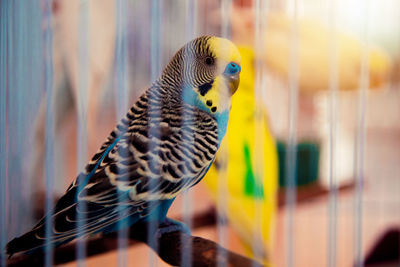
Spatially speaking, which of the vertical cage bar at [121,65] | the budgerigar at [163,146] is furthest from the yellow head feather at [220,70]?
the vertical cage bar at [121,65]

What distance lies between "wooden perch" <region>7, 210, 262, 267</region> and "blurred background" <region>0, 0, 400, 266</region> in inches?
0.5

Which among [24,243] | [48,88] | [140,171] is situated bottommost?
[24,243]

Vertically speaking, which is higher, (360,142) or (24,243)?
(360,142)

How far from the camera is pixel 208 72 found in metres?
0.49

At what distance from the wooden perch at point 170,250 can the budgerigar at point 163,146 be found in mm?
31

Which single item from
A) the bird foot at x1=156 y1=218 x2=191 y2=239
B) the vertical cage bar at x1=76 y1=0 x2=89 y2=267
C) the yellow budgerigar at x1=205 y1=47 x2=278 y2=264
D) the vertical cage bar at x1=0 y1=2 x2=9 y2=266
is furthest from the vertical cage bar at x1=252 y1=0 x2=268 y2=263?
the vertical cage bar at x1=0 y1=2 x2=9 y2=266

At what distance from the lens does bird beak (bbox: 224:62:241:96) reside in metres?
0.49

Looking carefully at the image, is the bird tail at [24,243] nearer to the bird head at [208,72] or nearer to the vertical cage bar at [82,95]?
the vertical cage bar at [82,95]

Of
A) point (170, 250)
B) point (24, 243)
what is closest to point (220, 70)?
point (170, 250)

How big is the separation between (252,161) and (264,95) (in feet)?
0.30

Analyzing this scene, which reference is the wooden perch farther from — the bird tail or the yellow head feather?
the yellow head feather

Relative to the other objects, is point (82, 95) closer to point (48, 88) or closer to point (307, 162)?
point (48, 88)

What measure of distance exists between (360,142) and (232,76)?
0.64 feet

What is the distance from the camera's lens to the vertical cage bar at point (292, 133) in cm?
52
